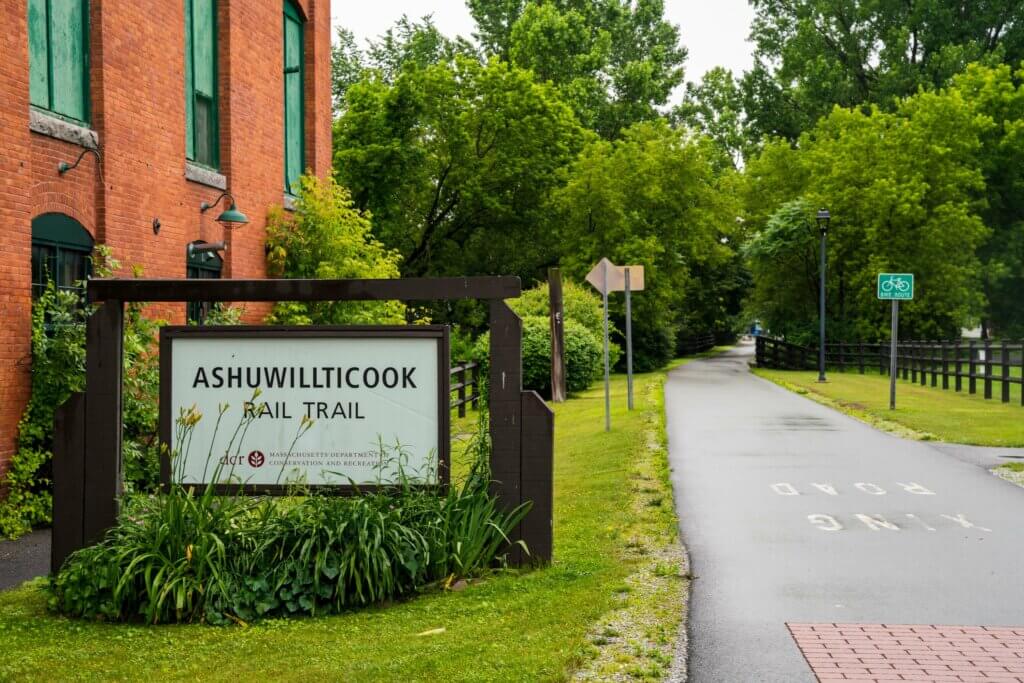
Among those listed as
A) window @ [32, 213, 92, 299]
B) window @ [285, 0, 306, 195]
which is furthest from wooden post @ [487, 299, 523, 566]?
window @ [285, 0, 306, 195]

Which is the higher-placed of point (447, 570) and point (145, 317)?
point (145, 317)

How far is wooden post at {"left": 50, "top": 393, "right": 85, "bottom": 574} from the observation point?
7.80m

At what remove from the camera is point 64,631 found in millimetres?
6879

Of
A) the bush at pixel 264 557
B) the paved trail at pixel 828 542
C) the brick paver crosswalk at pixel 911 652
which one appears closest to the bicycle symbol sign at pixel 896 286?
the paved trail at pixel 828 542

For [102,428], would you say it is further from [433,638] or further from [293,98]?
[293,98]

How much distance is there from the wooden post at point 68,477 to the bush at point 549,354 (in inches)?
743

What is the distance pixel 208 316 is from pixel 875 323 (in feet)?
130

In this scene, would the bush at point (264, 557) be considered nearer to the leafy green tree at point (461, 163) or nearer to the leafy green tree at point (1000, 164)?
the leafy green tree at point (461, 163)

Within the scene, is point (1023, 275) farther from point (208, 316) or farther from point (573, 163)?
point (208, 316)

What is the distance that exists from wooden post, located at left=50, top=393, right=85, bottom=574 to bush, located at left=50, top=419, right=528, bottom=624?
21 centimetres

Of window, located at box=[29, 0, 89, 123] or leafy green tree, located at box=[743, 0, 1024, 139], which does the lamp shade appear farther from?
leafy green tree, located at box=[743, 0, 1024, 139]

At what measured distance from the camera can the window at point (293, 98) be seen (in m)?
21.2

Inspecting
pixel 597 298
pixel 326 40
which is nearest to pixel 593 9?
pixel 597 298

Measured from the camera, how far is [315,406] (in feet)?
26.3
